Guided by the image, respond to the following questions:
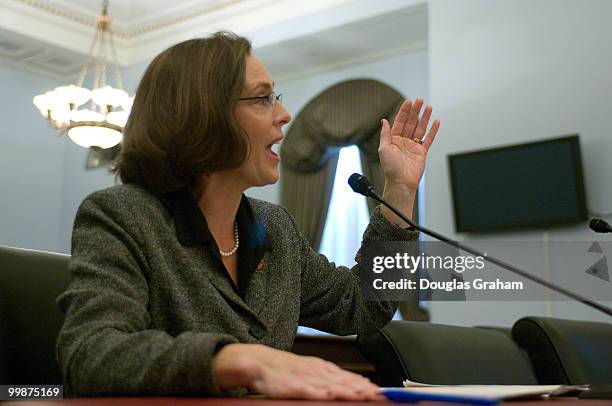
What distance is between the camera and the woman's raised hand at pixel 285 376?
1002 millimetres

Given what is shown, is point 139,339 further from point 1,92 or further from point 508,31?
point 1,92

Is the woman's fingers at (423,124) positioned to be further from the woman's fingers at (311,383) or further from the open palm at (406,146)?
the woman's fingers at (311,383)

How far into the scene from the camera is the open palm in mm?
1847

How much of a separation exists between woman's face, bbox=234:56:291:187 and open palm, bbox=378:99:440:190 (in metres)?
0.28

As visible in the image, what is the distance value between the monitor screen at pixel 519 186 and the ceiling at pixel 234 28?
1.53m

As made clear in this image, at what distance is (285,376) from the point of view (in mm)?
1022

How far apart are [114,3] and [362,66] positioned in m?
2.42

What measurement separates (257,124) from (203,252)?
0.31 m

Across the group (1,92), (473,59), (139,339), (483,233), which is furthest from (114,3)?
(139,339)

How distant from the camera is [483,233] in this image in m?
5.39

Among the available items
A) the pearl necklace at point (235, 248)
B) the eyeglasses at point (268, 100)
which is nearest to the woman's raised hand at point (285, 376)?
the pearl necklace at point (235, 248)

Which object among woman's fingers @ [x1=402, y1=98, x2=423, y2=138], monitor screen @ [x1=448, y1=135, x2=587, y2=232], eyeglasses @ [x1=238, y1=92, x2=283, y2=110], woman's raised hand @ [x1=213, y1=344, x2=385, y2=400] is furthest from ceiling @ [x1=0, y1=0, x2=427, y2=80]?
woman's raised hand @ [x1=213, y1=344, x2=385, y2=400]

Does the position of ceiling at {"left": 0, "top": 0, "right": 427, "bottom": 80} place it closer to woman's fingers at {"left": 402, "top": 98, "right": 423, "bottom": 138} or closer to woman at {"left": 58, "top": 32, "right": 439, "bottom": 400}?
woman's fingers at {"left": 402, "top": 98, "right": 423, "bottom": 138}

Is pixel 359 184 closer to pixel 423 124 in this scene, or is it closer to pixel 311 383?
pixel 423 124
